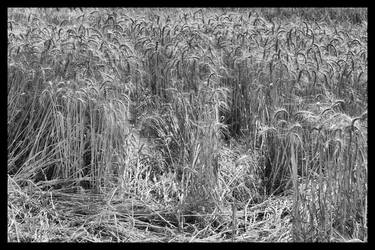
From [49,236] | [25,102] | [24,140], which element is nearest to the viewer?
[49,236]

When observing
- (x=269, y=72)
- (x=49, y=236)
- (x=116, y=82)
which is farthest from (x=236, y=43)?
(x=49, y=236)

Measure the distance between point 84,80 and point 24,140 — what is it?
1.86 ft

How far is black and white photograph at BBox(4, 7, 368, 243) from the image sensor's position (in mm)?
2424

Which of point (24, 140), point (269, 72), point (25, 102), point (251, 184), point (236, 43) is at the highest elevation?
point (236, 43)

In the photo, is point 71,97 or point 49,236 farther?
point 71,97

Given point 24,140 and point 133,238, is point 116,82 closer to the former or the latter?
point 24,140

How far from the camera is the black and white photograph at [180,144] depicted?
2424 mm

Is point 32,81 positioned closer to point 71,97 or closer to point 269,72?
point 71,97

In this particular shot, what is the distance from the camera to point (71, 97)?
3.01 meters

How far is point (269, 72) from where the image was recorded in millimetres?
3688

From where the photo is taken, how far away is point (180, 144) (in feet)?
10.7

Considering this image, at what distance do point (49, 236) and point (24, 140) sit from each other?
840mm

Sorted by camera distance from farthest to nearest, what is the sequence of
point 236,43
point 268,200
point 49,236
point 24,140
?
point 236,43
point 24,140
point 268,200
point 49,236

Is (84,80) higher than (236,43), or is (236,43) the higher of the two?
(236,43)
